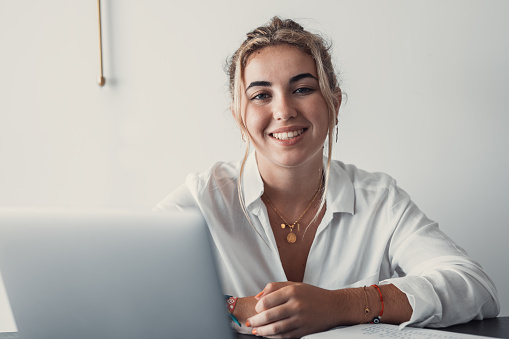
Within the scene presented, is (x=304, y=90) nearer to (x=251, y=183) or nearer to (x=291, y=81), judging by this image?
(x=291, y=81)

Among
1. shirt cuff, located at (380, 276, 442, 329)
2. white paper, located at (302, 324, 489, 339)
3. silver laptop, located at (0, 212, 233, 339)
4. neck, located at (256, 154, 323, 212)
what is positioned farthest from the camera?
neck, located at (256, 154, 323, 212)

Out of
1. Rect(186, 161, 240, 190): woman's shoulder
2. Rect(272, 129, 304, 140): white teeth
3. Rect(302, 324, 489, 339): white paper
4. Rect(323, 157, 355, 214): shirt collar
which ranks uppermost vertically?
Rect(272, 129, 304, 140): white teeth

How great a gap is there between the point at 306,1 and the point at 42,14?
40.9 inches

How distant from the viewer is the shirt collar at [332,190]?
1.42 m

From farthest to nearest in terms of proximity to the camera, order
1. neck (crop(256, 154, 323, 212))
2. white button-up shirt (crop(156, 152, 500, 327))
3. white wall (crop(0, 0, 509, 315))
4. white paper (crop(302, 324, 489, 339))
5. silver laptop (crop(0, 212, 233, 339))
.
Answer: white wall (crop(0, 0, 509, 315))
neck (crop(256, 154, 323, 212))
white button-up shirt (crop(156, 152, 500, 327))
white paper (crop(302, 324, 489, 339))
silver laptop (crop(0, 212, 233, 339))

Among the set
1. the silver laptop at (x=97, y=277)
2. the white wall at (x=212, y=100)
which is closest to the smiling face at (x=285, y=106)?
the white wall at (x=212, y=100)

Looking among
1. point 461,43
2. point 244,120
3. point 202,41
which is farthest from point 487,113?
point 202,41

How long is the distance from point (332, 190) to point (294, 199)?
0.12 meters

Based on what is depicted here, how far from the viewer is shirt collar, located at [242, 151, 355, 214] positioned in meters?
1.42

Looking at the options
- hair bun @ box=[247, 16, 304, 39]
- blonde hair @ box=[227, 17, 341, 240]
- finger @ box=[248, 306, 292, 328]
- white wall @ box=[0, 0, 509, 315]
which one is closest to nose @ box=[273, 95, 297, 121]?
blonde hair @ box=[227, 17, 341, 240]

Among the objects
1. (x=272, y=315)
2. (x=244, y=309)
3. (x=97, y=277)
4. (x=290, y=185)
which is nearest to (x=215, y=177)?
(x=290, y=185)

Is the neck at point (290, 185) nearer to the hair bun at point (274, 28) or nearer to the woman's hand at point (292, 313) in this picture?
the hair bun at point (274, 28)

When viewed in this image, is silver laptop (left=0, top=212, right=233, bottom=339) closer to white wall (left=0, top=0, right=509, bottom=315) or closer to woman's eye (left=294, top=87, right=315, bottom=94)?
woman's eye (left=294, top=87, right=315, bottom=94)

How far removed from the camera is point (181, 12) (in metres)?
2.01
